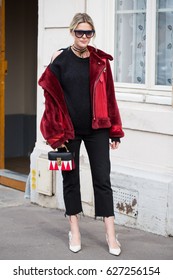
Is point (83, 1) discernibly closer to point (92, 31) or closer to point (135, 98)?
A: point (135, 98)

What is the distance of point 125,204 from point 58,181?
1.03 metres

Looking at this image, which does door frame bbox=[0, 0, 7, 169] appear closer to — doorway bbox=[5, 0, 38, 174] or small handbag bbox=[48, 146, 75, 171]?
doorway bbox=[5, 0, 38, 174]

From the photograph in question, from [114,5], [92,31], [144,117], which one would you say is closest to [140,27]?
[114,5]

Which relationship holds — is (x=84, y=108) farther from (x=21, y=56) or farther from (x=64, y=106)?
(x=21, y=56)

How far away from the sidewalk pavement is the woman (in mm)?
254

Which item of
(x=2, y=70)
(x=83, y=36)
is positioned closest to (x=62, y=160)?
(x=83, y=36)

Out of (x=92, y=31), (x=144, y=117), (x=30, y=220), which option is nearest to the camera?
(x=92, y=31)

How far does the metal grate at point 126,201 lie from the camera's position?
7.30 m

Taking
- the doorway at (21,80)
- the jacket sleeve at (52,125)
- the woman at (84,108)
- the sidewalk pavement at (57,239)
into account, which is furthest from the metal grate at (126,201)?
the doorway at (21,80)

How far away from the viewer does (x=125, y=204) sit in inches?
291

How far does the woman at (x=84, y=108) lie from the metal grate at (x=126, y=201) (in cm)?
93

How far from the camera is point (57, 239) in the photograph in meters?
6.96

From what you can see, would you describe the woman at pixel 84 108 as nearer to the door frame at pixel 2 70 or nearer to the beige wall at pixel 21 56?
the door frame at pixel 2 70

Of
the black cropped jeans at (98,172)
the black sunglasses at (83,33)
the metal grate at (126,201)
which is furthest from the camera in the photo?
the metal grate at (126,201)
